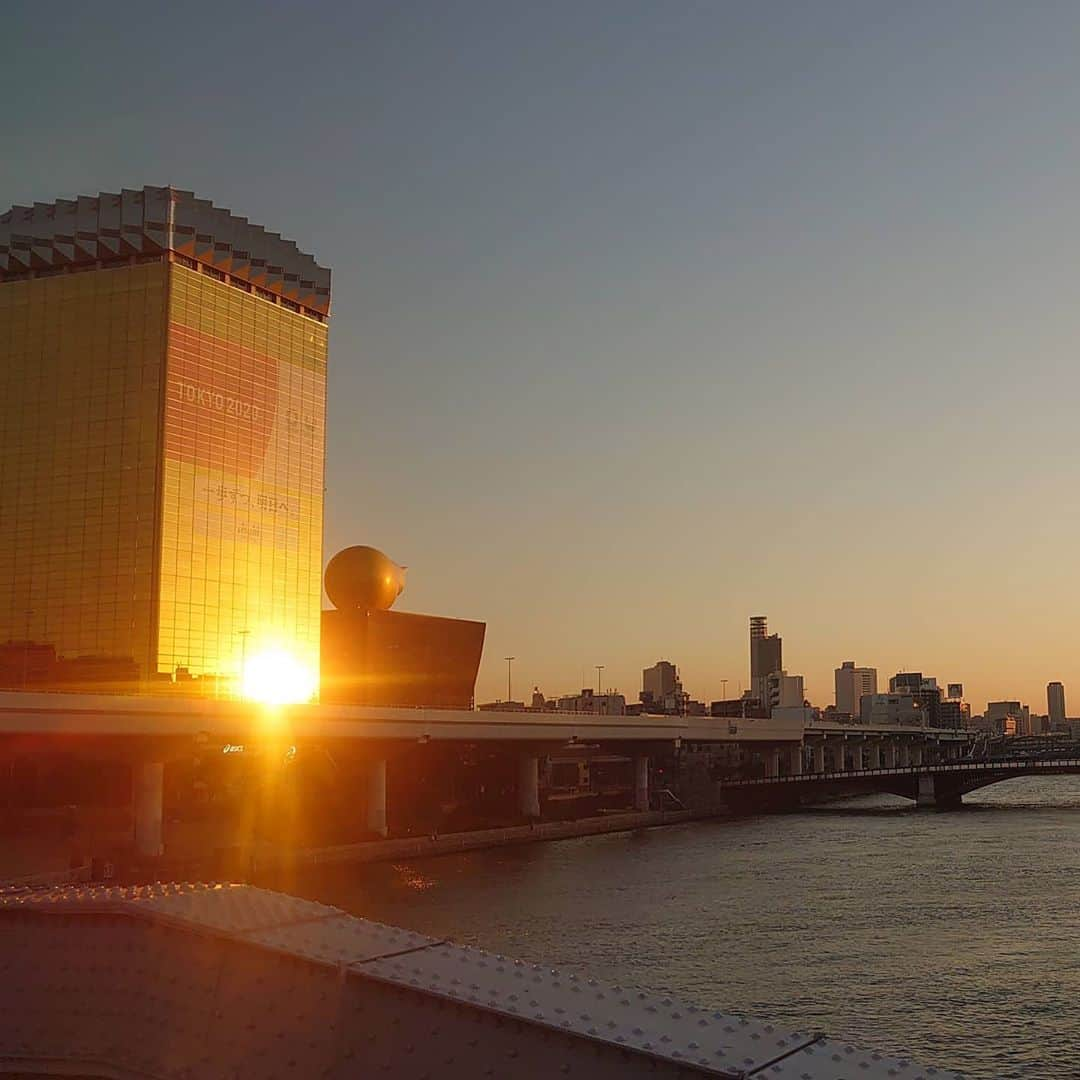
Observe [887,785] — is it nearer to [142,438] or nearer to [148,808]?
[142,438]

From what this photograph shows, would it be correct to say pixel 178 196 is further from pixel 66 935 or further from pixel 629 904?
pixel 66 935

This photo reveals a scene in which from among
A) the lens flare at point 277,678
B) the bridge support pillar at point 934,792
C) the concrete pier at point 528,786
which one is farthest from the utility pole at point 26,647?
the bridge support pillar at point 934,792

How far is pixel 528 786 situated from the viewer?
126m

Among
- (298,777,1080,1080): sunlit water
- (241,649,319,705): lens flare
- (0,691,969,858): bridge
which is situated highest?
(241,649,319,705): lens flare

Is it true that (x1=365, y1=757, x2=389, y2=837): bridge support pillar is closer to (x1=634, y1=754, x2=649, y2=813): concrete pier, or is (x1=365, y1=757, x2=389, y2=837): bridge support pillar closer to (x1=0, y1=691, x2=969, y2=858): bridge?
(x1=0, y1=691, x2=969, y2=858): bridge

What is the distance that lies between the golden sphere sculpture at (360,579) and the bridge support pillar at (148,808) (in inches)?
2466

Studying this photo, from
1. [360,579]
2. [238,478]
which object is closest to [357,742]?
[360,579]

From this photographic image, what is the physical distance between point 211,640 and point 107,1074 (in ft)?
454

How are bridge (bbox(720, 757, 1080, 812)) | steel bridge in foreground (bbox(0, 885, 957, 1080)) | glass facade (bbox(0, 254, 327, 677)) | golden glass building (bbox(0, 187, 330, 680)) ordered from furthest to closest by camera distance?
bridge (bbox(720, 757, 1080, 812)) → golden glass building (bbox(0, 187, 330, 680)) → glass facade (bbox(0, 254, 327, 677)) → steel bridge in foreground (bbox(0, 885, 957, 1080))

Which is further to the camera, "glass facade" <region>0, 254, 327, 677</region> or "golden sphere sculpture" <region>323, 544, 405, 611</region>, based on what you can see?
"golden sphere sculpture" <region>323, 544, 405, 611</region>

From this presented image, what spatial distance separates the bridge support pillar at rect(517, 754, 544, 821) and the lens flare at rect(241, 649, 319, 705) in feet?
124

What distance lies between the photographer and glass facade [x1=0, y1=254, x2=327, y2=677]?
13938 centimetres

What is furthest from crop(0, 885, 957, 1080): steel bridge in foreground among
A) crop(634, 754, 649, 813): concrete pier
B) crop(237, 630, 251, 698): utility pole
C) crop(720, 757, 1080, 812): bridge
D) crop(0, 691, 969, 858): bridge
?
crop(720, 757, 1080, 812): bridge

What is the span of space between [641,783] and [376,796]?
141 feet
